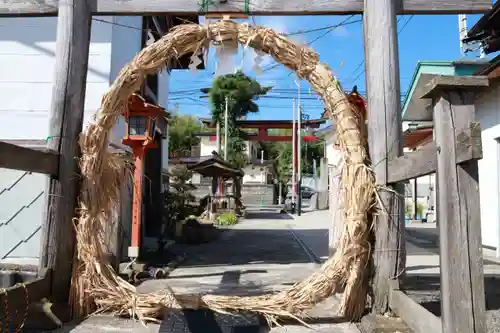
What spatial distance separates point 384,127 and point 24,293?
11.0 ft

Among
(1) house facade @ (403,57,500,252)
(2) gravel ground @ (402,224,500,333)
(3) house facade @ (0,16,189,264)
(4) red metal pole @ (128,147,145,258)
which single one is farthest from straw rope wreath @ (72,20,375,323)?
(1) house facade @ (403,57,500,252)

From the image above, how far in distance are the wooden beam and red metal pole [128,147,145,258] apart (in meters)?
2.67

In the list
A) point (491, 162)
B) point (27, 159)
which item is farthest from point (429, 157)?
point (491, 162)

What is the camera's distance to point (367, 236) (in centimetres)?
404

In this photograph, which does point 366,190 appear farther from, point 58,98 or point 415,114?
point 415,114

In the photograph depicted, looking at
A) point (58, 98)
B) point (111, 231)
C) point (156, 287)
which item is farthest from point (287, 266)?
point (58, 98)

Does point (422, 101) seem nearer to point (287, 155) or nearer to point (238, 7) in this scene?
point (238, 7)

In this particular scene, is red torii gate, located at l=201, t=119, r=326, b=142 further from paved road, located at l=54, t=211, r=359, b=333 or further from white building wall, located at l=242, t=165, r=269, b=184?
paved road, located at l=54, t=211, r=359, b=333

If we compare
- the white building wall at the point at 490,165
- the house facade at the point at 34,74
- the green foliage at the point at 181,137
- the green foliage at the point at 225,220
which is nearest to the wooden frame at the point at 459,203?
the house facade at the point at 34,74

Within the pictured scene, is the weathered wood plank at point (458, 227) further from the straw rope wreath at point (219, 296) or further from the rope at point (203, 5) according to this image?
the rope at point (203, 5)

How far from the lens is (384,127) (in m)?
4.12

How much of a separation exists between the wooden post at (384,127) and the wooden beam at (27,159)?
2.90 metres

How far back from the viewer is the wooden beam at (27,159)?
3.35m

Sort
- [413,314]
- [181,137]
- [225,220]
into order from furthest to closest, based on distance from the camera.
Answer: [181,137] < [225,220] < [413,314]
